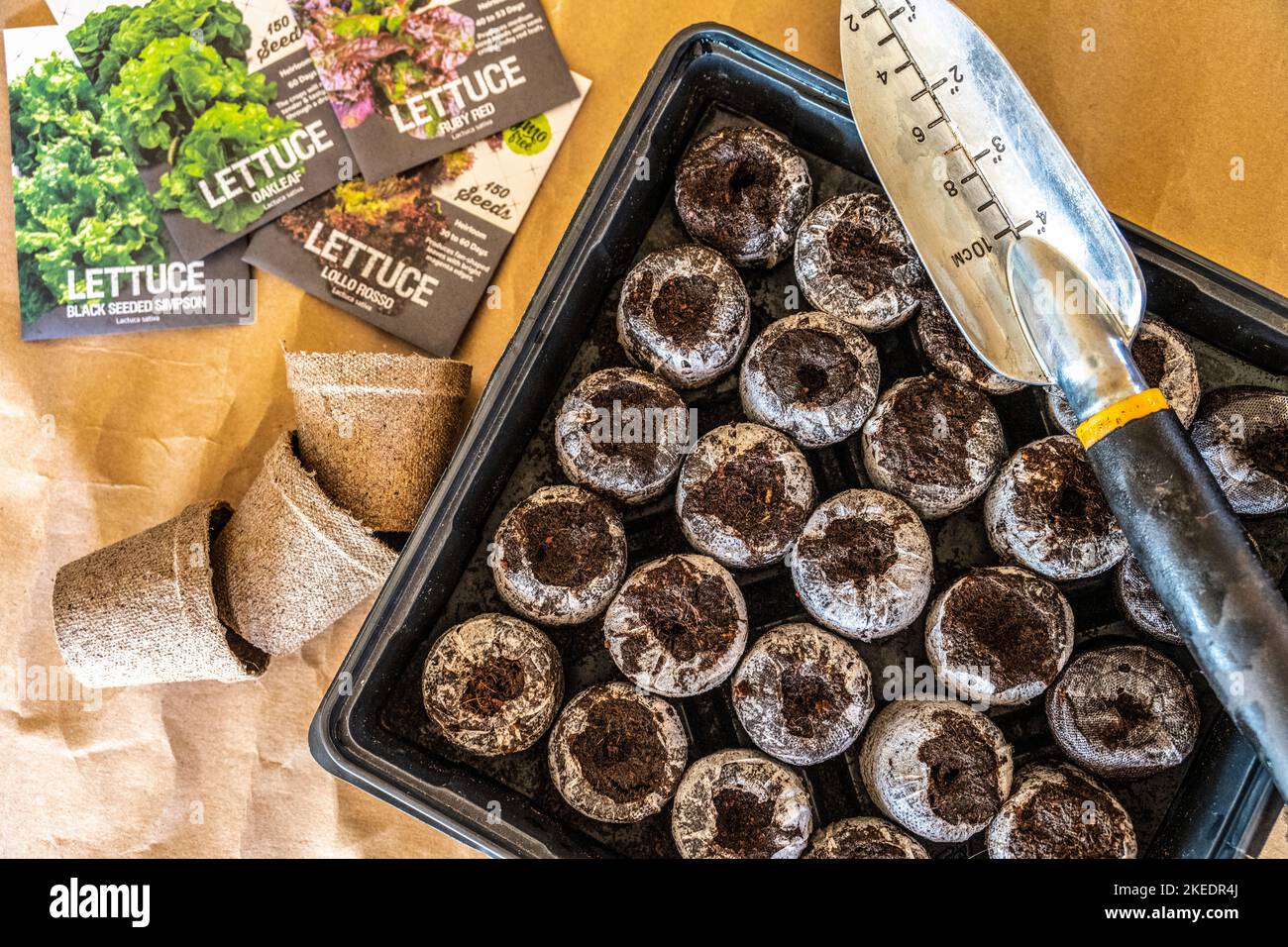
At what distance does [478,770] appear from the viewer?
5.06 ft

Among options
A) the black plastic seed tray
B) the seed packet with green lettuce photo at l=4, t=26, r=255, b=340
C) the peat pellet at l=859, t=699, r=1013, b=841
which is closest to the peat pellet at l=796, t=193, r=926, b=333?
the black plastic seed tray

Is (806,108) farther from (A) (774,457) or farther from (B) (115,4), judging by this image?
(B) (115,4)

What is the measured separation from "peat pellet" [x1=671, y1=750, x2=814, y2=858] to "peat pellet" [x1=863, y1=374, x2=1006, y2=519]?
1.54 feet

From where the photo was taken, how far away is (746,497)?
147 centimetres

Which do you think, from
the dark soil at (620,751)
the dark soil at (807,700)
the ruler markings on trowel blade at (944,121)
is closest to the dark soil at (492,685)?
the dark soil at (620,751)

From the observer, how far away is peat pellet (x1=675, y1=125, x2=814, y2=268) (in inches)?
60.4

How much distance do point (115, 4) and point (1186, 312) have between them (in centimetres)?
199

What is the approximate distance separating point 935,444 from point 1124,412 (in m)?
0.28

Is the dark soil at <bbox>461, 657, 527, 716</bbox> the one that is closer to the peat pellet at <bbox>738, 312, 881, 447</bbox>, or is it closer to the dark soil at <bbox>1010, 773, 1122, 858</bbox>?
the peat pellet at <bbox>738, 312, 881, 447</bbox>

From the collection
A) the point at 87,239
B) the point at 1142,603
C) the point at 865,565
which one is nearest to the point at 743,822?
the point at 865,565

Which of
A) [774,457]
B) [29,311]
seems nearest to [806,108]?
[774,457]

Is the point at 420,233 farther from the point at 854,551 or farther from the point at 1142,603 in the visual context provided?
the point at 1142,603

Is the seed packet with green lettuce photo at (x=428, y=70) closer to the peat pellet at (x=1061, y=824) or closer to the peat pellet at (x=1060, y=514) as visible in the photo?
the peat pellet at (x=1060, y=514)

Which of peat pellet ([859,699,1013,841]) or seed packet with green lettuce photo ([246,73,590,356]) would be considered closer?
peat pellet ([859,699,1013,841])
